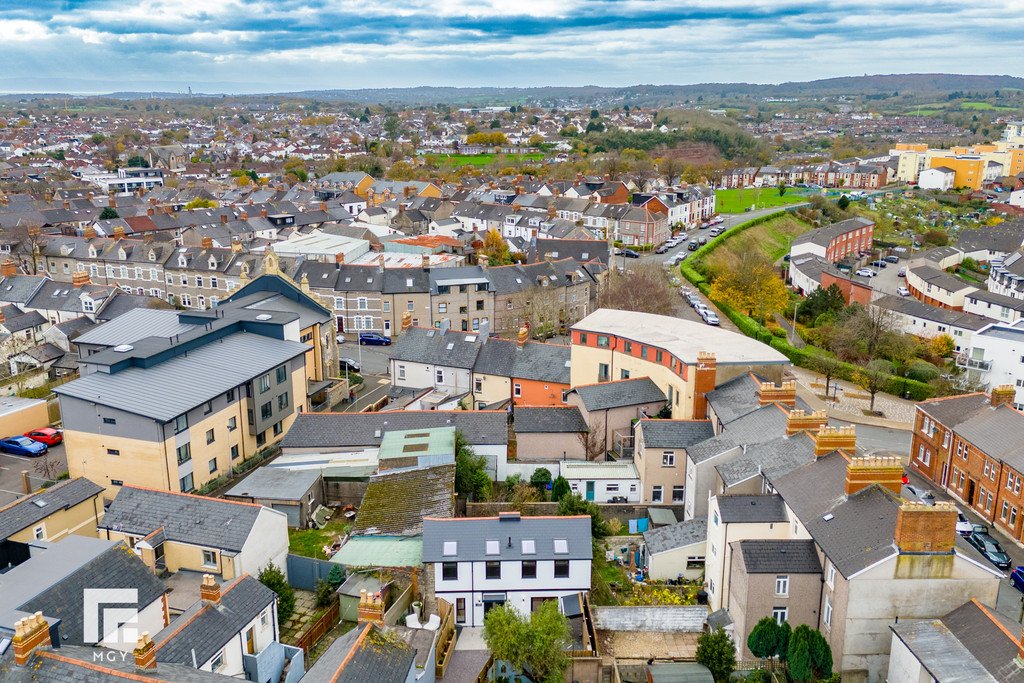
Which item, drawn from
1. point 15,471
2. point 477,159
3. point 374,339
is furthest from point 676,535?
point 477,159

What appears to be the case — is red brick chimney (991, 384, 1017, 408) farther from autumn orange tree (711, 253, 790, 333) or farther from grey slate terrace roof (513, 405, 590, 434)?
autumn orange tree (711, 253, 790, 333)

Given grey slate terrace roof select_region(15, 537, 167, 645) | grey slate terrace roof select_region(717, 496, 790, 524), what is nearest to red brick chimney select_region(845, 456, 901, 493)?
grey slate terrace roof select_region(717, 496, 790, 524)

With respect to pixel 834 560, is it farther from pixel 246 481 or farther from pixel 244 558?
pixel 246 481

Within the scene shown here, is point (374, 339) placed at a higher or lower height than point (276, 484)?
lower

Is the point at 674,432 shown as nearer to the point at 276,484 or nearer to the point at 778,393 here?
the point at 778,393

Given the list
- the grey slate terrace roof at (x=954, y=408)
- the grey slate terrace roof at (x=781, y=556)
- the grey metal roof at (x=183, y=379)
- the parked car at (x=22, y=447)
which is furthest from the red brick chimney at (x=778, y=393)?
the parked car at (x=22, y=447)

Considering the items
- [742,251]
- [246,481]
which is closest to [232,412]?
[246,481]
